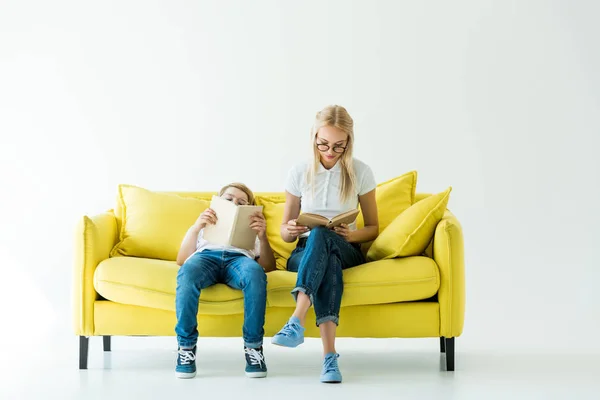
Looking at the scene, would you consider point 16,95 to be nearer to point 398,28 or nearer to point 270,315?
point 398,28

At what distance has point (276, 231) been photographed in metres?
3.87

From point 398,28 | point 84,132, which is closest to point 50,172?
point 84,132

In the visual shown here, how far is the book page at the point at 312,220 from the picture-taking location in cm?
334

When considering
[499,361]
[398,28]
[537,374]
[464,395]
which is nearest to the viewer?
[464,395]

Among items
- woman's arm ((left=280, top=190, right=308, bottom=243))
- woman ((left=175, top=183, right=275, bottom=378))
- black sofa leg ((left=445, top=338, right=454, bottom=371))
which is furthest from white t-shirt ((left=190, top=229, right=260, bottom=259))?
black sofa leg ((left=445, top=338, right=454, bottom=371))

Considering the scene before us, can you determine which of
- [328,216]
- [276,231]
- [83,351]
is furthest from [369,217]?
[83,351]

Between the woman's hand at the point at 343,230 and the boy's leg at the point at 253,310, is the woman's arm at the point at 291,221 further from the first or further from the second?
the boy's leg at the point at 253,310

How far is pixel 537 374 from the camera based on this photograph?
11.0 feet

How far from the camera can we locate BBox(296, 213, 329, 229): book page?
334cm

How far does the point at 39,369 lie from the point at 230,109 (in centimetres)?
214

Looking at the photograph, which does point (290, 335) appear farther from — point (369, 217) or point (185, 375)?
point (369, 217)

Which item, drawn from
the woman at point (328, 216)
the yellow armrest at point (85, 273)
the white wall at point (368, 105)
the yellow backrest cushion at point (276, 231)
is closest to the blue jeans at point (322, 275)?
the woman at point (328, 216)

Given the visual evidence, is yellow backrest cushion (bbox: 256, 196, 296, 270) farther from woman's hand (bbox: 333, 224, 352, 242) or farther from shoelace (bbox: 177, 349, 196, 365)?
shoelace (bbox: 177, 349, 196, 365)

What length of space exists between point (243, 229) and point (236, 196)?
20 centimetres
